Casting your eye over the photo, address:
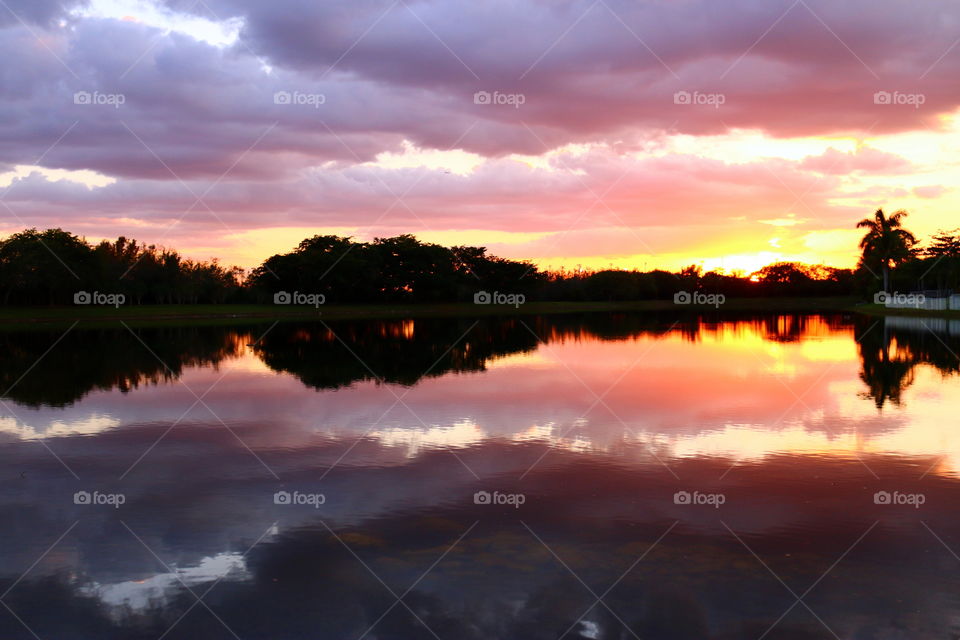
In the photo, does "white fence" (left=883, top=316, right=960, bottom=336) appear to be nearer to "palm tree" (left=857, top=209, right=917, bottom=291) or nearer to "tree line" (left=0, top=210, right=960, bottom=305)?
"tree line" (left=0, top=210, right=960, bottom=305)

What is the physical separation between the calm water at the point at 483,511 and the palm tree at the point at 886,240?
75731 mm

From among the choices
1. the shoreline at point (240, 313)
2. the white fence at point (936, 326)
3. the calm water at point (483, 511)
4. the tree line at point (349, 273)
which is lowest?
the calm water at point (483, 511)

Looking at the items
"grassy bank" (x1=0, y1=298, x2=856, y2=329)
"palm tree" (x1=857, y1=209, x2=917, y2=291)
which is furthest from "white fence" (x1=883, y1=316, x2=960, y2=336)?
"grassy bank" (x1=0, y1=298, x2=856, y2=329)

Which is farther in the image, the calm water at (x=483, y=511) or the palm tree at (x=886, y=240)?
the palm tree at (x=886, y=240)

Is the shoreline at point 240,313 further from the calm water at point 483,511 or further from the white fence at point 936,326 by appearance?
the calm water at point 483,511

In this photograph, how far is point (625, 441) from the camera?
1544 centimetres

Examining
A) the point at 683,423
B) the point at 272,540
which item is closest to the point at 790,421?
the point at 683,423

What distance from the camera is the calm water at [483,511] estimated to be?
7875 mm

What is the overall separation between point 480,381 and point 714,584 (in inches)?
676

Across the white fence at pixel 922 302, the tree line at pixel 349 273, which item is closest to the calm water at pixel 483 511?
the white fence at pixel 922 302

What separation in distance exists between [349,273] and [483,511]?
311 ft

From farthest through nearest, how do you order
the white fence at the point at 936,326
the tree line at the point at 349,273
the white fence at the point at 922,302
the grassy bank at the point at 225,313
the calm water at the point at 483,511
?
the tree line at the point at 349,273 < the grassy bank at the point at 225,313 < the white fence at the point at 922,302 < the white fence at the point at 936,326 < the calm water at the point at 483,511

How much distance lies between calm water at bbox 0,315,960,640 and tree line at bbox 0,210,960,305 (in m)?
71.0

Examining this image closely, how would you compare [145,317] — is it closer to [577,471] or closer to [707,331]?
[707,331]
